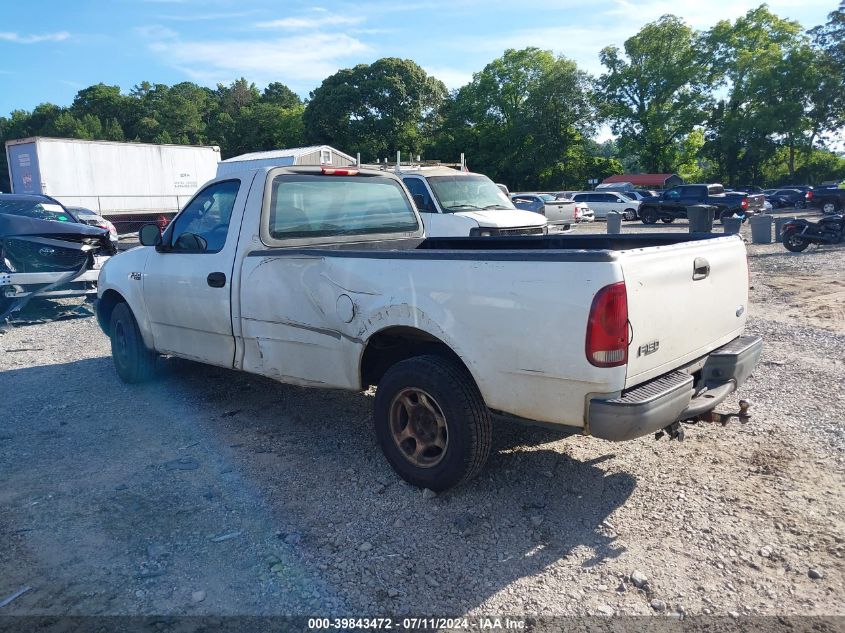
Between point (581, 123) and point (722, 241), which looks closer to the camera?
point (722, 241)

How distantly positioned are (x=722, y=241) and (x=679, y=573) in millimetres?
1985

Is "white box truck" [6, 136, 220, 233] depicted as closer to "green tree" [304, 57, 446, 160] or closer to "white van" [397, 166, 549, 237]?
"white van" [397, 166, 549, 237]

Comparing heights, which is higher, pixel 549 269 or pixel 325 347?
pixel 549 269

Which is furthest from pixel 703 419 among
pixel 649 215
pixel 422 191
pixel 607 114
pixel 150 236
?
pixel 607 114

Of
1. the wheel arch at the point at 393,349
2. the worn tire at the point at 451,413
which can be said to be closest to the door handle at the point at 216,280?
Result: the wheel arch at the point at 393,349

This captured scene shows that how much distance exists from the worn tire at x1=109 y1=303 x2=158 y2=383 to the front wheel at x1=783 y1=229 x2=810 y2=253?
1593cm

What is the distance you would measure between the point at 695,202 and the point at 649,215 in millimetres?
2482

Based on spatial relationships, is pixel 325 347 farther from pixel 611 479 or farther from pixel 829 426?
pixel 829 426

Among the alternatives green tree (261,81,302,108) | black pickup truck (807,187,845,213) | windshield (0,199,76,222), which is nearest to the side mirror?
windshield (0,199,76,222)

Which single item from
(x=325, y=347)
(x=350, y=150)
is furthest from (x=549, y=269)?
(x=350, y=150)

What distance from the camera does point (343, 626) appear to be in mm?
2717

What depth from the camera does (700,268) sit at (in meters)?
3.57

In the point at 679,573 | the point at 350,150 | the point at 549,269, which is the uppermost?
the point at 350,150

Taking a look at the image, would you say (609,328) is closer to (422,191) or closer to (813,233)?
(422,191)
